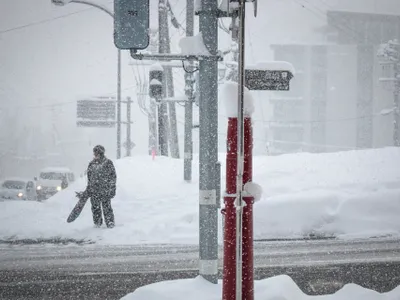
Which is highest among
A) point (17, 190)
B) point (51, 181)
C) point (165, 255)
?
point (165, 255)

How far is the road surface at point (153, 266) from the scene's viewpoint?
5.58 metres

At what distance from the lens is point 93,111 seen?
35.8 m

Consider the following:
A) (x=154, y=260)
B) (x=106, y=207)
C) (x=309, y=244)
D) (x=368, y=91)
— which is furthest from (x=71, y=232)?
(x=368, y=91)

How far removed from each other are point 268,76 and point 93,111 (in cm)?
3287

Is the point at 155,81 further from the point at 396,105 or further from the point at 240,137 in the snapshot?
the point at 396,105

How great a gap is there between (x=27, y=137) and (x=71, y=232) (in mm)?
80829

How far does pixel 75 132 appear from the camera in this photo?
105500 mm

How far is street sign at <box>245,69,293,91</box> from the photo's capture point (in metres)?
4.39

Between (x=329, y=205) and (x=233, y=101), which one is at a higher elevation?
(x=233, y=101)

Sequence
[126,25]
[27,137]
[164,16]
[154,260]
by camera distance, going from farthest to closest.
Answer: [27,137] → [164,16] → [154,260] → [126,25]

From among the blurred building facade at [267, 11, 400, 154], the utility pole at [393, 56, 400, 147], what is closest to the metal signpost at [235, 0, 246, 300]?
the utility pole at [393, 56, 400, 147]

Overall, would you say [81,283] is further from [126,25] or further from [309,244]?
[309,244]

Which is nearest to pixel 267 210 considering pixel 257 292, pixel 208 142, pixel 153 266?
pixel 153 266

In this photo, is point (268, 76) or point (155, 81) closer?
point (268, 76)
